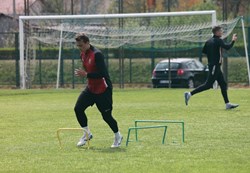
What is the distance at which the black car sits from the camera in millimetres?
32000

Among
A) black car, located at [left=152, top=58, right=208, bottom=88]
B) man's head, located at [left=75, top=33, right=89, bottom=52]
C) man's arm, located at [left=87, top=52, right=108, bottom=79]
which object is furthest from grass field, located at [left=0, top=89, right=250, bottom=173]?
black car, located at [left=152, top=58, right=208, bottom=88]

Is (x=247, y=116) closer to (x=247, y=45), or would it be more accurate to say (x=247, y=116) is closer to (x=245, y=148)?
(x=245, y=148)

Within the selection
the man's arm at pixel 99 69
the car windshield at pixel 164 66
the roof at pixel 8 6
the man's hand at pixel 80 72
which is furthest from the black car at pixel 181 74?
the man's hand at pixel 80 72

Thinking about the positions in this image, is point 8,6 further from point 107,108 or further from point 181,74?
point 107,108

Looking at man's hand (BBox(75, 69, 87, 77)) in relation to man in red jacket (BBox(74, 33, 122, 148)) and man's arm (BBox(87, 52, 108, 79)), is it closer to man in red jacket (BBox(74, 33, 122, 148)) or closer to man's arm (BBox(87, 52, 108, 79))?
man in red jacket (BBox(74, 33, 122, 148))

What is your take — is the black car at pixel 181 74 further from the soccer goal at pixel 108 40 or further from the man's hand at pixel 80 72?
the man's hand at pixel 80 72

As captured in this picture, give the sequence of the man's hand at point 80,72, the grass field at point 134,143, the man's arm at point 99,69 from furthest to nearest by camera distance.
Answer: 1. the man's arm at point 99,69
2. the man's hand at point 80,72
3. the grass field at point 134,143

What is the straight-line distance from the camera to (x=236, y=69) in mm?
33781

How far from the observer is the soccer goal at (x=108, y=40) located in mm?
31875

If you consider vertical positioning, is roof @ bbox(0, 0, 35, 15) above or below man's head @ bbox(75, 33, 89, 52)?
above

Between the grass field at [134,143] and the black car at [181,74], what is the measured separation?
36.3 feet

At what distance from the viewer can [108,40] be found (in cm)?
3238

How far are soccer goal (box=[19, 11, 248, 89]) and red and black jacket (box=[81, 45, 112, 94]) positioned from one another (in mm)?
19193

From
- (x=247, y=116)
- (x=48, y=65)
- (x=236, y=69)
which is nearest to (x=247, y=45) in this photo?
(x=236, y=69)
